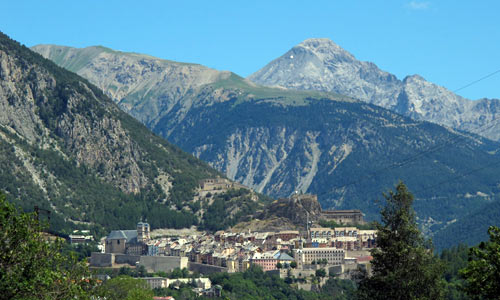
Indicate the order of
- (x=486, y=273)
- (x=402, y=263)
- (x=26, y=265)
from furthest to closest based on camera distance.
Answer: (x=402, y=263) < (x=26, y=265) < (x=486, y=273)

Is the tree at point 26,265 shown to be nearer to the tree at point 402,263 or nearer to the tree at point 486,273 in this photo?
the tree at point 402,263

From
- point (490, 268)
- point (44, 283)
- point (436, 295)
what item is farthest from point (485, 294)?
point (44, 283)

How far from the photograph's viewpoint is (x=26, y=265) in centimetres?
8219

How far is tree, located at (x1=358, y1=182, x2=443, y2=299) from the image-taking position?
8938cm

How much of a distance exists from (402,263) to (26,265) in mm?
30488

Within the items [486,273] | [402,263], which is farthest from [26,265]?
[486,273]

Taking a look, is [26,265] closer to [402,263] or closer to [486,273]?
[402,263]

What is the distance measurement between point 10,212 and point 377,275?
99.2ft

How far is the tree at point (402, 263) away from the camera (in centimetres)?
8938

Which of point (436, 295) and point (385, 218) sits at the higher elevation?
point (385, 218)

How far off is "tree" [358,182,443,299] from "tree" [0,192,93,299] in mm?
24231

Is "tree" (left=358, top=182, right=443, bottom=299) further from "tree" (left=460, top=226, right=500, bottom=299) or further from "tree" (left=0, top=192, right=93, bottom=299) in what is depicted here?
"tree" (left=0, top=192, right=93, bottom=299)

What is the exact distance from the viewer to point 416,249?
89.9m

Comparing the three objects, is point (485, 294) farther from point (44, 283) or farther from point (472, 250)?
point (44, 283)
